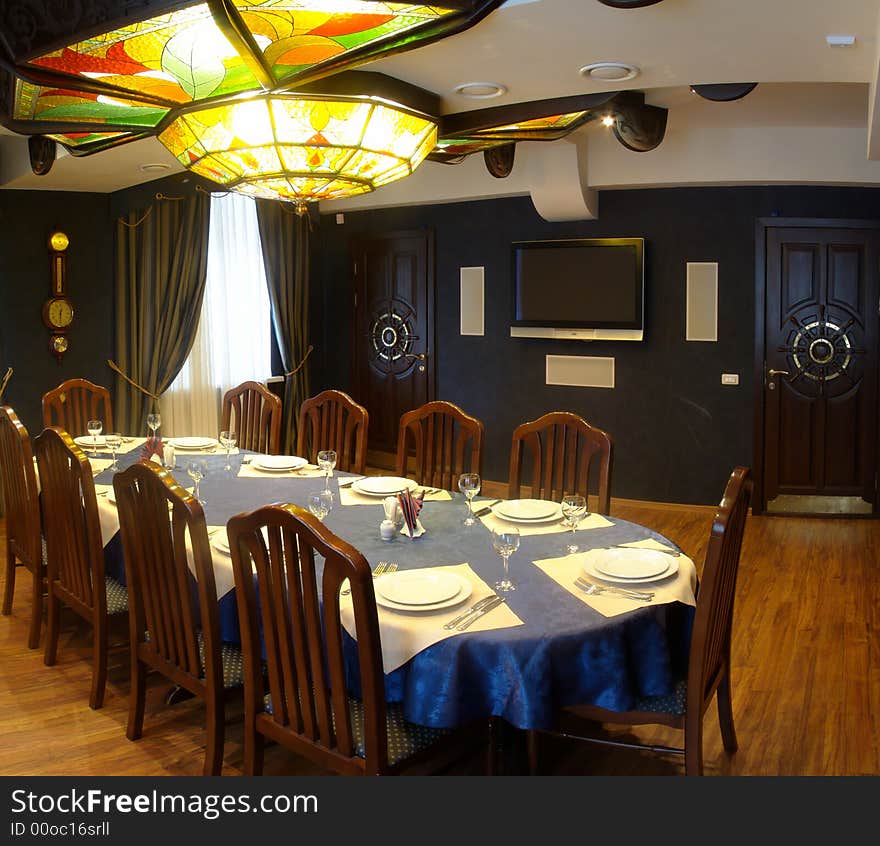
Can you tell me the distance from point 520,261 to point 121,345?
2965 millimetres

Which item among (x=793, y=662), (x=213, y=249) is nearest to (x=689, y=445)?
(x=793, y=662)

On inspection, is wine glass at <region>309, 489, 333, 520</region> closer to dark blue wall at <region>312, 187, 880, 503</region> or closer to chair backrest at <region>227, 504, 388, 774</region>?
chair backrest at <region>227, 504, 388, 774</region>

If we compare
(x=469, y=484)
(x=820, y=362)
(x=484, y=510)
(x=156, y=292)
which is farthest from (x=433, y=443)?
(x=820, y=362)

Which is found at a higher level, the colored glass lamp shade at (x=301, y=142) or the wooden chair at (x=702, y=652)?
the colored glass lamp shade at (x=301, y=142)

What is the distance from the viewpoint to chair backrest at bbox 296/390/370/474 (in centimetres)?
427

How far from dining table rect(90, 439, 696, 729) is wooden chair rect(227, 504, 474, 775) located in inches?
4.4

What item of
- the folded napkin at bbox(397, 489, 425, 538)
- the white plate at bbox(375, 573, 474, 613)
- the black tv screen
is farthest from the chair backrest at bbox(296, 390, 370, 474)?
the black tv screen

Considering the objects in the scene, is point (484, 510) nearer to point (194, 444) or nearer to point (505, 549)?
point (505, 549)

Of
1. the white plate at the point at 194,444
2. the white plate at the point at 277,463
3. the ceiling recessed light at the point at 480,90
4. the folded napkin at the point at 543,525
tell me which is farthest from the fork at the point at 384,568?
the white plate at the point at 194,444

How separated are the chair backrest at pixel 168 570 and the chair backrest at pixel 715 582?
1.29 meters

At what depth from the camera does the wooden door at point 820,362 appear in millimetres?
6066

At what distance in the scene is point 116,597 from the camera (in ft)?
10.6

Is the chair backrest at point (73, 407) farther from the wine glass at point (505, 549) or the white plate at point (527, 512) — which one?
the wine glass at point (505, 549)

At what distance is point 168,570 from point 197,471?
100cm
